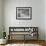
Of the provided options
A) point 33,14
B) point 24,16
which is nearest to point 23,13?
point 24,16

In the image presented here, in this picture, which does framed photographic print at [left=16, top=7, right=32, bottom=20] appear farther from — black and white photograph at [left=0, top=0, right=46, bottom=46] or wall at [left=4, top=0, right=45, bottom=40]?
wall at [left=4, top=0, right=45, bottom=40]

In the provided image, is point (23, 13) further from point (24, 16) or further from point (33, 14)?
point (33, 14)

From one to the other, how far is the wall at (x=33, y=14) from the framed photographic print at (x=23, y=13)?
0.44ft

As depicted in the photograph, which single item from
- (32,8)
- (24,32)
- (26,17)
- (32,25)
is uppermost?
(32,8)

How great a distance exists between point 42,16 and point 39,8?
379 mm

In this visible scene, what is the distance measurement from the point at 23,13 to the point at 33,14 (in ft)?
1.47

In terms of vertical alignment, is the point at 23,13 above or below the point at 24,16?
above

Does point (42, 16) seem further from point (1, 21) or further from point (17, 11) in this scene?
point (1, 21)

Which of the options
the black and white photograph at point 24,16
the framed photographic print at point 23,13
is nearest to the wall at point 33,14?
the black and white photograph at point 24,16

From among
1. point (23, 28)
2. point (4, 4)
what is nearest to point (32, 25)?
point (23, 28)

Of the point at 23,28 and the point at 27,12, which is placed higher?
the point at 27,12

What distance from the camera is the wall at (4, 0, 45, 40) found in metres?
4.76

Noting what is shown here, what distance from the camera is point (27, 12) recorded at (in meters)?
4.75

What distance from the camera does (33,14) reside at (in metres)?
4.79
